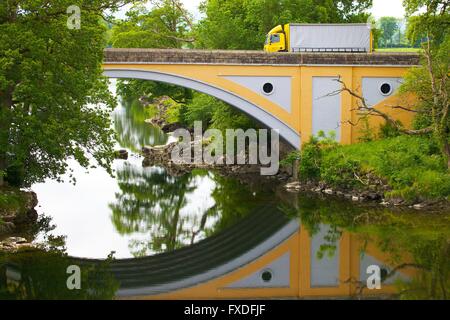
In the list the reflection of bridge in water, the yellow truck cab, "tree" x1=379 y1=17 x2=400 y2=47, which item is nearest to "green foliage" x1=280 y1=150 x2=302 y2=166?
the yellow truck cab

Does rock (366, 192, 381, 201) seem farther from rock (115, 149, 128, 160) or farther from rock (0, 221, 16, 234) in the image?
rock (115, 149, 128, 160)

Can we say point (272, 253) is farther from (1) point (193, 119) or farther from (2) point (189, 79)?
(1) point (193, 119)

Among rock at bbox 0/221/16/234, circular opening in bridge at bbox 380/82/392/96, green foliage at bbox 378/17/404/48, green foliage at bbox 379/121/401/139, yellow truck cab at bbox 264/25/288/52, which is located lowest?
rock at bbox 0/221/16/234

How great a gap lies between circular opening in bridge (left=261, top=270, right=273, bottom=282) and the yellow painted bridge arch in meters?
10.9

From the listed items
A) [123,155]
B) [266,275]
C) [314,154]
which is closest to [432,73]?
[314,154]

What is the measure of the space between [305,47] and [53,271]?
15.0 meters

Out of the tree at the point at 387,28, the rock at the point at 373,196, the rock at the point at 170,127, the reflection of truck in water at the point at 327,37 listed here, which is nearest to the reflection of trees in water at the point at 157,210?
the rock at the point at 373,196

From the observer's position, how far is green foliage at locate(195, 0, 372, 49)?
108ft

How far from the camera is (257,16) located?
33.2 metres

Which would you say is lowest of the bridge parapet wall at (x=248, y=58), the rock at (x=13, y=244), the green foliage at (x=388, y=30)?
the rock at (x=13, y=244)

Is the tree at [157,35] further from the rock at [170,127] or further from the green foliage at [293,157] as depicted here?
the green foliage at [293,157]

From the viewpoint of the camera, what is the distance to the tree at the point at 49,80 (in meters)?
18.6

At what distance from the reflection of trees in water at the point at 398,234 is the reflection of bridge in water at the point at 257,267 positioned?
29cm
